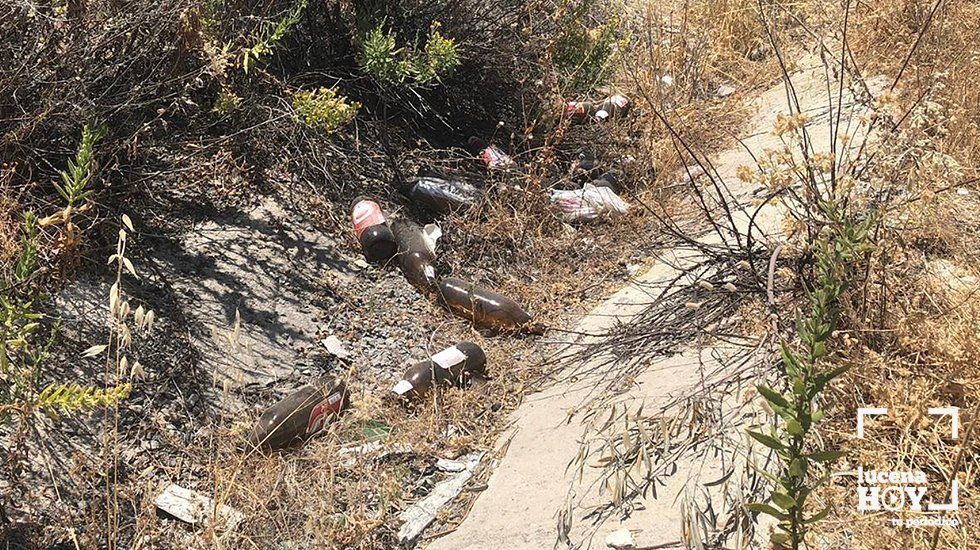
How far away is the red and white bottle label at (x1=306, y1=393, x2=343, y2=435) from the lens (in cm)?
322

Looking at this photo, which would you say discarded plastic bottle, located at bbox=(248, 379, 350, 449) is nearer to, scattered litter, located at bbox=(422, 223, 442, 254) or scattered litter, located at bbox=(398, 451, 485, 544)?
scattered litter, located at bbox=(398, 451, 485, 544)

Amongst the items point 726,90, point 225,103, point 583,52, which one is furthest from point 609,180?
point 225,103

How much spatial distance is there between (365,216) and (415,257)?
1.05ft

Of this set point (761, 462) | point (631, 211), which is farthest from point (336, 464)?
point (631, 211)

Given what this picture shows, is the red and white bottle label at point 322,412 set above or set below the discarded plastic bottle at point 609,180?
below

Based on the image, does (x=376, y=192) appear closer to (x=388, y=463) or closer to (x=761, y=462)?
(x=388, y=463)

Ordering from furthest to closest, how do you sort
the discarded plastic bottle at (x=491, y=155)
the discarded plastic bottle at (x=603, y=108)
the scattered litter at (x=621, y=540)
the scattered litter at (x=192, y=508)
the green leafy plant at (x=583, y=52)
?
1. the discarded plastic bottle at (x=603, y=108)
2. the green leafy plant at (x=583, y=52)
3. the discarded plastic bottle at (x=491, y=155)
4. the scattered litter at (x=192, y=508)
5. the scattered litter at (x=621, y=540)

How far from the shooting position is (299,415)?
3.19 m

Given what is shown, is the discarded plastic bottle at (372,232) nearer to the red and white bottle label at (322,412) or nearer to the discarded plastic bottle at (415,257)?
the discarded plastic bottle at (415,257)

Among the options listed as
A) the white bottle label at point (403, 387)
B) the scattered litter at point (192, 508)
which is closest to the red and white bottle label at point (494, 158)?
the white bottle label at point (403, 387)

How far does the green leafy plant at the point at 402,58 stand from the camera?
14.2 ft

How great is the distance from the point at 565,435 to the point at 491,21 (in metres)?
2.77

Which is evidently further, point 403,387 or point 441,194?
point 441,194

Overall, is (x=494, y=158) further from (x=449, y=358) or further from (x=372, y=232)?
(x=449, y=358)
